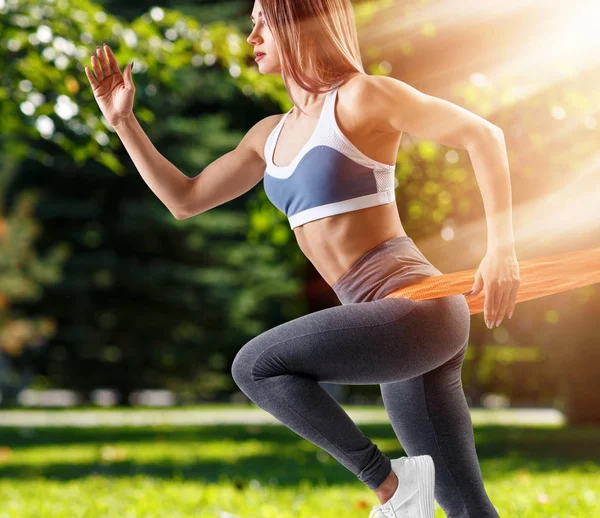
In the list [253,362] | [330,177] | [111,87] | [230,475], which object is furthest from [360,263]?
[230,475]

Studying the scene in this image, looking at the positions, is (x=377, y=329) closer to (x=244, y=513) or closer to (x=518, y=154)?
(x=244, y=513)

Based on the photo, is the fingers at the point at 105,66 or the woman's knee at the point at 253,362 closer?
the woman's knee at the point at 253,362

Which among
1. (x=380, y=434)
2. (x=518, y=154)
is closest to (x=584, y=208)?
(x=518, y=154)

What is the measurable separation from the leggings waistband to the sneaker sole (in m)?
0.49

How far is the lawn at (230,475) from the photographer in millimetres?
5543

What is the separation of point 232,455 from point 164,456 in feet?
2.39

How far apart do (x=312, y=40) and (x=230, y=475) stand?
5.63m

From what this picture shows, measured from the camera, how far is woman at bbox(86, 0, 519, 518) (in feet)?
7.98

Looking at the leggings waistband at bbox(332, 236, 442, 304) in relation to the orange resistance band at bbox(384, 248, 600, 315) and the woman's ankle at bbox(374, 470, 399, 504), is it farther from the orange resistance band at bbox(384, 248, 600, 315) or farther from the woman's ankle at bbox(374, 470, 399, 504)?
the woman's ankle at bbox(374, 470, 399, 504)

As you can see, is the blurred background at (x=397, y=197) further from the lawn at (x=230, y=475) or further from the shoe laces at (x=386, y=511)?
the shoe laces at (x=386, y=511)

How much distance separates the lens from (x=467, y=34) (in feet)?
30.1

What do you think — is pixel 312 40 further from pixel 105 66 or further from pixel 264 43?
pixel 105 66

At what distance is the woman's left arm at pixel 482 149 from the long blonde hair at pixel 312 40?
166 mm

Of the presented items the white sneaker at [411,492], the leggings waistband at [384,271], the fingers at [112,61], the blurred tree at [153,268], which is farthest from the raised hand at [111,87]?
the blurred tree at [153,268]
